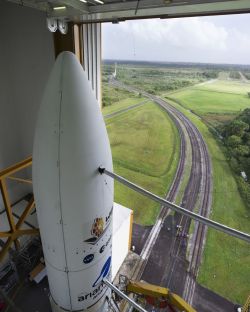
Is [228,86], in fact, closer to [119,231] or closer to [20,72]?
[119,231]

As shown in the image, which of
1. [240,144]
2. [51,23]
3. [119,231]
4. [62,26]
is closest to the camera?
[51,23]

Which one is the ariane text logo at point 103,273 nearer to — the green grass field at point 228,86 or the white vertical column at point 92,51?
the white vertical column at point 92,51

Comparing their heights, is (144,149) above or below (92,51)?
below

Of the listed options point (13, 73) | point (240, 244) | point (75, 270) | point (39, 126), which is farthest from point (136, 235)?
point (39, 126)

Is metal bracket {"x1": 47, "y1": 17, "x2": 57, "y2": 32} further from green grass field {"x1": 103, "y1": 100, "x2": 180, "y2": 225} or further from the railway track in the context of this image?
green grass field {"x1": 103, "y1": 100, "x2": 180, "y2": 225}

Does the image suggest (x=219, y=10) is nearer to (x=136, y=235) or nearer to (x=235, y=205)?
(x=136, y=235)

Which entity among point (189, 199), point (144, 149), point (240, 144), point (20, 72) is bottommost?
point (189, 199)

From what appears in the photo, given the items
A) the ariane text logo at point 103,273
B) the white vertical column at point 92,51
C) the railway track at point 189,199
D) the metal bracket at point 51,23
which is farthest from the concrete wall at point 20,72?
the ariane text logo at point 103,273

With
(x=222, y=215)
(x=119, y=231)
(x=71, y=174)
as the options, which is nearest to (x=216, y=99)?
(x=222, y=215)
